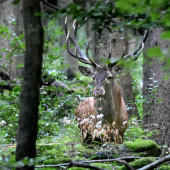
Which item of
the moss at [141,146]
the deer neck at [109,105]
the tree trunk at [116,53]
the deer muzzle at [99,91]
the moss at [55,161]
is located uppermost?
the tree trunk at [116,53]

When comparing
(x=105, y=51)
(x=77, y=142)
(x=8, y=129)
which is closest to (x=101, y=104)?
(x=77, y=142)

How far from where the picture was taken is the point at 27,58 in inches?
88.1

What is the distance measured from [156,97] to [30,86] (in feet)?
12.4

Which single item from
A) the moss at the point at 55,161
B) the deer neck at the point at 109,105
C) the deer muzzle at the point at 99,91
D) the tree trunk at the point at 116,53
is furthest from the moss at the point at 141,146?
the tree trunk at the point at 116,53

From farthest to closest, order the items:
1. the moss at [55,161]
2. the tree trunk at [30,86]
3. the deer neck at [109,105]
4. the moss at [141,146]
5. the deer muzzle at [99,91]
→ the deer neck at [109,105]
the deer muzzle at [99,91]
the moss at [141,146]
the moss at [55,161]
the tree trunk at [30,86]

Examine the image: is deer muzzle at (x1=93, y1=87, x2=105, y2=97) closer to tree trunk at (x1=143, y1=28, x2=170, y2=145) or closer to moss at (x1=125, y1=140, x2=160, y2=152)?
tree trunk at (x1=143, y1=28, x2=170, y2=145)

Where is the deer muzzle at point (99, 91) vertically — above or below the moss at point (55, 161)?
above

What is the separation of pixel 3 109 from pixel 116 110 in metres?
2.52

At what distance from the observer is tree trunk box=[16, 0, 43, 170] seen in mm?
2197

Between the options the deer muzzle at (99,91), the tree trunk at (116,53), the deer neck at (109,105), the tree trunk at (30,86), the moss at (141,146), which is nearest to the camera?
the tree trunk at (30,86)

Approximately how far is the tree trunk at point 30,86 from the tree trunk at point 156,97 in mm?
3279

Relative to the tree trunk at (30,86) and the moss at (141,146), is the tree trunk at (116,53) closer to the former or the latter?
the moss at (141,146)

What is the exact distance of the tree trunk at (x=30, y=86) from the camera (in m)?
2.20

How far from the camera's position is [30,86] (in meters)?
2.22
